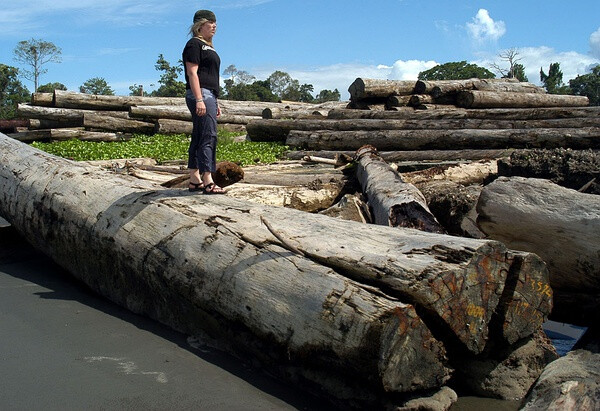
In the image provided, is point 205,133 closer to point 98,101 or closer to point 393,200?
point 393,200

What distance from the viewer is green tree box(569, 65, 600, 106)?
5209cm

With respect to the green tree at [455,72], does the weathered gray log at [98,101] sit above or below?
below

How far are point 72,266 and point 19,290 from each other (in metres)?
0.48

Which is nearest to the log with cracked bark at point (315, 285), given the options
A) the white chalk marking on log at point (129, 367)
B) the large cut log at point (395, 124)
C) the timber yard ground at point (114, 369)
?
the timber yard ground at point (114, 369)

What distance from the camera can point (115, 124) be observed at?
18.1 meters

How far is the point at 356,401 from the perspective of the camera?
3.33 m

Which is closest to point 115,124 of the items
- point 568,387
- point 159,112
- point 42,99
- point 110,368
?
point 159,112

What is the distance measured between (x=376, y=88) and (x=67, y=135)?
28.0 feet

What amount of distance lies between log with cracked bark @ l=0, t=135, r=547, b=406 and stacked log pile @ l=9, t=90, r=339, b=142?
12664 mm

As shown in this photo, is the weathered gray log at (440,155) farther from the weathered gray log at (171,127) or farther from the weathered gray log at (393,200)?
the weathered gray log at (171,127)

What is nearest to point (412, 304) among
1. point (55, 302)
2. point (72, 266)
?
point (55, 302)

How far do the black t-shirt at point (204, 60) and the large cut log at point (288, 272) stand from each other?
103 cm

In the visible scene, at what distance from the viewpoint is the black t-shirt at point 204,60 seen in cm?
532

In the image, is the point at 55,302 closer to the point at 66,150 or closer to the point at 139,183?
the point at 139,183
